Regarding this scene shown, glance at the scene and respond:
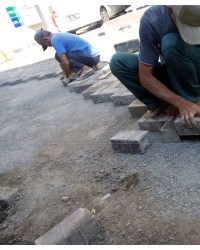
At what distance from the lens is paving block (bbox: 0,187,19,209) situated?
279 centimetres

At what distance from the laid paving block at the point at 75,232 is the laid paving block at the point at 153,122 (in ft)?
3.86

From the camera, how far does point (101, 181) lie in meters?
2.65

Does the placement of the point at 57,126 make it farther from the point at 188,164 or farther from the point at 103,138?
the point at 188,164

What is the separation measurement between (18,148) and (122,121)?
1.40 metres

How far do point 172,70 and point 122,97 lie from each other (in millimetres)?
1428

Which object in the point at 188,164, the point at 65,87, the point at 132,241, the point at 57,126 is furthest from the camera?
the point at 65,87

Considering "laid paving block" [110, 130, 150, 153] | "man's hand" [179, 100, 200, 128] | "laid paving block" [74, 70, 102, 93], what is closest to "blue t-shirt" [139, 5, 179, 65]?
"man's hand" [179, 100, 200, 128]

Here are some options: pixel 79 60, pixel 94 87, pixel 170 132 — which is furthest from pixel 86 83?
pixel 170 132

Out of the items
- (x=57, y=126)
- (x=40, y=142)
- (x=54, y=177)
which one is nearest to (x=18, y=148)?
(x=40, y=142)

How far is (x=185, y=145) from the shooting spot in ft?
8.77

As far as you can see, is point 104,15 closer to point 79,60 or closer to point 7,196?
point 79,60

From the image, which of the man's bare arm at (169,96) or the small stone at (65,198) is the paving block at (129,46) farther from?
the small stone at (65,198)

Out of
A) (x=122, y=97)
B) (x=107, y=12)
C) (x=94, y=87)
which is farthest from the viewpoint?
(x=107, y=12)

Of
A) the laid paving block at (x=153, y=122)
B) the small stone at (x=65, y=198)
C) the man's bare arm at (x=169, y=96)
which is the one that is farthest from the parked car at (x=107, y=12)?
the small stone at (x=65, y=198)
